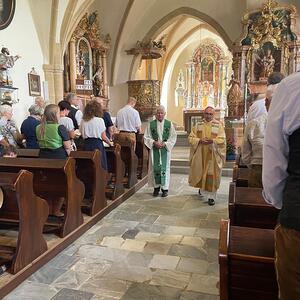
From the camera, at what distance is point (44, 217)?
11.0ft

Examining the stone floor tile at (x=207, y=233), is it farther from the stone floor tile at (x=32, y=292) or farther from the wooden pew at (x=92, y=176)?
the stone floor tile at (x=32, y=292)

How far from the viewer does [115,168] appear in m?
5.58

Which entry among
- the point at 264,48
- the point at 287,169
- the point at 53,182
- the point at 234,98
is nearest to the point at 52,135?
the point at 53,182

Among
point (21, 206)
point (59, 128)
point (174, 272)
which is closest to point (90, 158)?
point (59, 128)

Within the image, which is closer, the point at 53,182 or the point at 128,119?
the point at 53,182

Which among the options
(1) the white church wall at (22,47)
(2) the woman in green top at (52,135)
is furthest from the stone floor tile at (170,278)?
(1) the white church wall at (22,47)

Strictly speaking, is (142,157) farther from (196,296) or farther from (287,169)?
(287,169)

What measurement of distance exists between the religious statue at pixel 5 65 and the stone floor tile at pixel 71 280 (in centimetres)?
533

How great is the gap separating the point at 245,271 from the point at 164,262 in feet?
6.35

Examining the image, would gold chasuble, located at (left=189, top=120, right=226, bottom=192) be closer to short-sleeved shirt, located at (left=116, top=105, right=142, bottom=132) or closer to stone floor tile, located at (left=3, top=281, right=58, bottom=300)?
short-sleeved shirt, located at (left=116, top=105, right=142, bottom=132)

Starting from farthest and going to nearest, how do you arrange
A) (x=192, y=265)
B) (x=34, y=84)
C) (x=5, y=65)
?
(x=34, y=84)
(x=5, y=65)
(x=192, y=265)

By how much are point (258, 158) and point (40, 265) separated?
2.49 m

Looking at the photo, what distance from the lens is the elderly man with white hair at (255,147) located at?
3.54 metres

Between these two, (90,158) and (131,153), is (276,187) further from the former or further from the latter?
(131,153)
